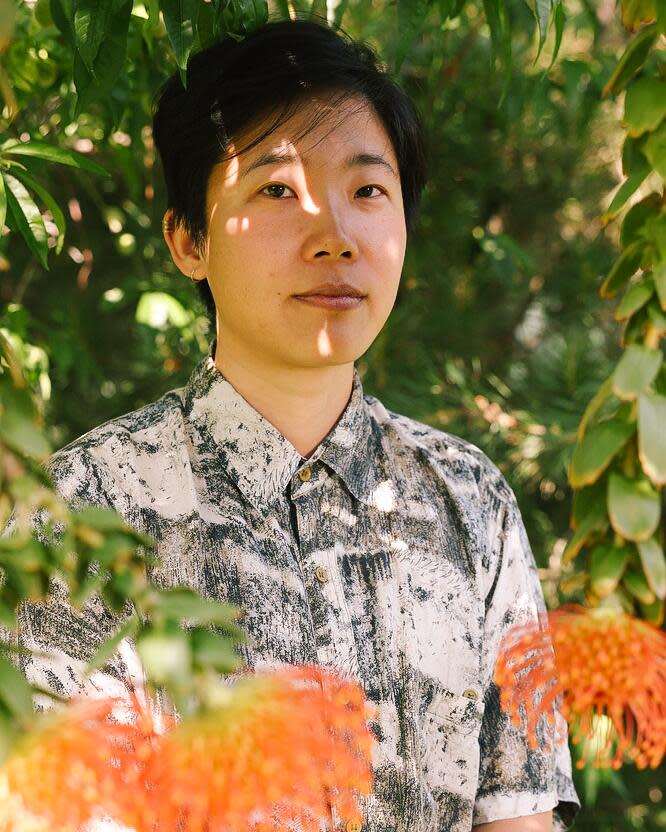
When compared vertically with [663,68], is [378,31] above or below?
above

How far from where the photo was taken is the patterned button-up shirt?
957mm

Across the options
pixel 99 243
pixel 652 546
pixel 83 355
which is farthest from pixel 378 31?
pixel 652 546

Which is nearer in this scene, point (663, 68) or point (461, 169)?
point (663, 68)

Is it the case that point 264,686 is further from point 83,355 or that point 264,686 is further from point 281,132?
point 83,355

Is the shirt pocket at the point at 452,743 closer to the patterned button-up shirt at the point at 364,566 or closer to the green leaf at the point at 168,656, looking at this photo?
the patterned button-up shirt at the point at 364,566

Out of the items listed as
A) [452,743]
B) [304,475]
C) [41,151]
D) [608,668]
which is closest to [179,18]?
[41,151]

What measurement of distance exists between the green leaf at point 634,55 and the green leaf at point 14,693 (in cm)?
38

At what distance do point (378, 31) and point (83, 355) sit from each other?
2.50ft

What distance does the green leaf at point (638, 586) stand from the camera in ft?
1.45

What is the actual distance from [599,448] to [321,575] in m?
0.58

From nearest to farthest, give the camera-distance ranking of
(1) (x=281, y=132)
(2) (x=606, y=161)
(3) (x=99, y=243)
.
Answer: (1) (x=281, y=132) < (3) (x=99, y=243) < (2) (x=606, y=161)

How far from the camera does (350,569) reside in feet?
3.30

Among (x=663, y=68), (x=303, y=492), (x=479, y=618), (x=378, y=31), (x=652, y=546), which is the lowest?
(x=479, y=618)

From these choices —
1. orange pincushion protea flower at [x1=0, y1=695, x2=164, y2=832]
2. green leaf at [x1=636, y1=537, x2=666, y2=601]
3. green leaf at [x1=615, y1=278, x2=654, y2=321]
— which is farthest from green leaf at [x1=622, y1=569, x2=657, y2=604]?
orange pincushion protea flower at [x1=0, y1=695, x2=164, y2=832]
